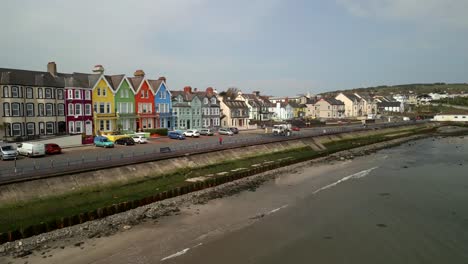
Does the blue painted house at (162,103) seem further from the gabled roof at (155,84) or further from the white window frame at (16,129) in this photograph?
the white window frame at (16,129)

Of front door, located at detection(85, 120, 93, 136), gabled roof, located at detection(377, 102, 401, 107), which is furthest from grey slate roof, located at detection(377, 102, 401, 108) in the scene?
front door, located at detection(85, 120, 93, 136)

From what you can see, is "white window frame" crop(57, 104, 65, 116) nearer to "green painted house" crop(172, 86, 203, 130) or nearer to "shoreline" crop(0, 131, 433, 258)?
"green painted house" crop(172, 86, 203, 130)

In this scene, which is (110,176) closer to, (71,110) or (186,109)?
(71,110)

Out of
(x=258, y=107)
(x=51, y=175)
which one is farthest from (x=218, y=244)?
(x=258, y=107)

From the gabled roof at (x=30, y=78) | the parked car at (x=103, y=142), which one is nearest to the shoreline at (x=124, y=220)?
the parked car at (x=103, y=142)

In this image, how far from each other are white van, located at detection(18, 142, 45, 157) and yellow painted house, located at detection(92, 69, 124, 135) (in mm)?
20156

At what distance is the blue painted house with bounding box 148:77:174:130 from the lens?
73625mm

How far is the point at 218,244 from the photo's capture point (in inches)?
888

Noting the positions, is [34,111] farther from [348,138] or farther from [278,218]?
[348,138]

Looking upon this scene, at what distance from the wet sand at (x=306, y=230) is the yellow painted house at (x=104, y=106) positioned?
118ft

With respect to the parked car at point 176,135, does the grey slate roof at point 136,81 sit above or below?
above

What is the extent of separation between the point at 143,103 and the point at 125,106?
4398mm

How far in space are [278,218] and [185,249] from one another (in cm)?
→ 895

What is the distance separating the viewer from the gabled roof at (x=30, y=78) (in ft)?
167
